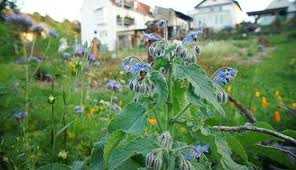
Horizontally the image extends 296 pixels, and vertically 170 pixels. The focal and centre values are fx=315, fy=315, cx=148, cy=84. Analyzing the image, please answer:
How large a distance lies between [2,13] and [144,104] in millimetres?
2524

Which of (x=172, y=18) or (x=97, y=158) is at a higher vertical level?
A: (x=172, y=18)

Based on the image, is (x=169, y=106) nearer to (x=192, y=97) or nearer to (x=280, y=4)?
(x=192, y=97)

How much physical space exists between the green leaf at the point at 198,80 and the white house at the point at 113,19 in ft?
71.0

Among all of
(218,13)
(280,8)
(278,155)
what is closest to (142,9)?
(218,13)

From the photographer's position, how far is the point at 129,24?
1086 inches

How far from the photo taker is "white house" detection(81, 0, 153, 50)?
78.9 ft

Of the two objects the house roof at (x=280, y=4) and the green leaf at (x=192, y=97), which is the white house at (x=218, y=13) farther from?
the green leaf at (x=192, y=97)

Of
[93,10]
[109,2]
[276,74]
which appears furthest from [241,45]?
[93,10]

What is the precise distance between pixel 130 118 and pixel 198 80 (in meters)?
0.25

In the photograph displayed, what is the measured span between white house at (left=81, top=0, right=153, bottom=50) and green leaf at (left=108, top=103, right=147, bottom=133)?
70.9 ft

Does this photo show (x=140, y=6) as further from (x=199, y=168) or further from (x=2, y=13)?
(x=199, y=168)

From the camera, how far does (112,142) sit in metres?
0.96

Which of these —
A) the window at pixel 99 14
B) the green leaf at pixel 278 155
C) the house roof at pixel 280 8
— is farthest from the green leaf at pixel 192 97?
the house roof at pixel 280 8

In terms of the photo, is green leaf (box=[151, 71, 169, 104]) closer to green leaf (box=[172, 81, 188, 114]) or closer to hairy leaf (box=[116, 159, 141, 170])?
green leaf (box=[172, 81, 188, 114])
